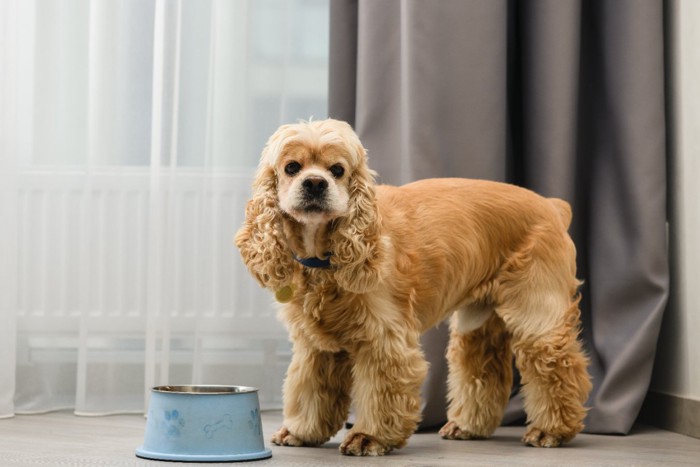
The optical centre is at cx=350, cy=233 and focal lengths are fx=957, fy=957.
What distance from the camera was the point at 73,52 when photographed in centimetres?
285

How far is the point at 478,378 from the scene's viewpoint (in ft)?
8.38

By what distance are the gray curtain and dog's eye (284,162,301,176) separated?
73 cm

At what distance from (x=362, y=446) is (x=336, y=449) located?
125 mm

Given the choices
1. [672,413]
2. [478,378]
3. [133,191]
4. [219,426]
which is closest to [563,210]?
[478,378]

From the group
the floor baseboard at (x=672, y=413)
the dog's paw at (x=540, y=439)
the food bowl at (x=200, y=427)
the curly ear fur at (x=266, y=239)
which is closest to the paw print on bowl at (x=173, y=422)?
the food bowl at (x=200, y=427)

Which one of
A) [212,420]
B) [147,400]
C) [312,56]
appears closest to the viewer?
[212,420]

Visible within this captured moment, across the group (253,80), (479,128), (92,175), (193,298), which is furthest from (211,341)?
(479,128)

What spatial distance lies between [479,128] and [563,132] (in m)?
0.26

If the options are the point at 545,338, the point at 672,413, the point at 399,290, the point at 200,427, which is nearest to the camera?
the point at 200,427

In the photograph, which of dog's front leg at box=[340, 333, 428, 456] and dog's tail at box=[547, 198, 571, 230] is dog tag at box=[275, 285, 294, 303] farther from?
dog's tail at box=[547, 198, 571, 230]

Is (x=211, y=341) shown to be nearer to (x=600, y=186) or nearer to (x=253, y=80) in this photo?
(x=253, y=80)

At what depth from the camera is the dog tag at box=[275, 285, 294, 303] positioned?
214 centimetres

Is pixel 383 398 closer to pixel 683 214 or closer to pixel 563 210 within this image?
pixel 563 210

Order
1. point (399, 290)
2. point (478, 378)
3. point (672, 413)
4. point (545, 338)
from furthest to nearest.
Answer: point (672, 413)
point (478, 378)
point (545, 338)
point (399, 290)
